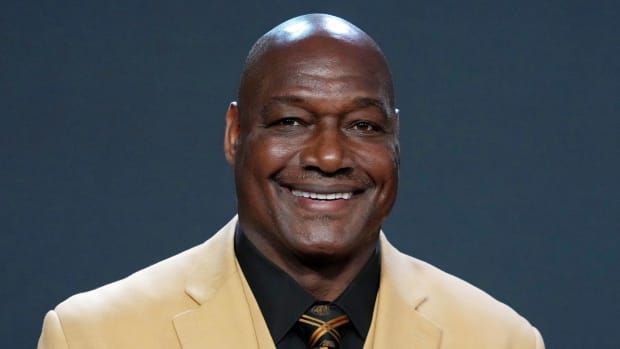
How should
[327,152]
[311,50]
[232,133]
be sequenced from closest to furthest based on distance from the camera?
[327,152] → [311,50] → [232,133]

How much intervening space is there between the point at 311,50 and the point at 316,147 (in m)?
0.25

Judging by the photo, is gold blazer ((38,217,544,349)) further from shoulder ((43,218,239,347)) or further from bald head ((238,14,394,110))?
bald head ((238,14,394,110))

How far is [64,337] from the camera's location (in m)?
Result: 3.86

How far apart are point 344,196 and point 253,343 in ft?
1.34

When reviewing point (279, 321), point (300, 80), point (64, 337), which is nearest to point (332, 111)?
point (300, 80)

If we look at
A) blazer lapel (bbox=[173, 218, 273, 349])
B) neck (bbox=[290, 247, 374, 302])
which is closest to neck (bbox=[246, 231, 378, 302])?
neck (bbox=[290, 247, 374, 302])

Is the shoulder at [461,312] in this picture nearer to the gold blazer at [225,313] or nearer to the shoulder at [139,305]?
the gold blazer at [225,313]

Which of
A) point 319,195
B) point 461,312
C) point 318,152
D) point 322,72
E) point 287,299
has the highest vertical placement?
point 322,72

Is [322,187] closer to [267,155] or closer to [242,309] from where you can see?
[267,155]

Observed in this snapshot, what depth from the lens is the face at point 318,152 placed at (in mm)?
3846

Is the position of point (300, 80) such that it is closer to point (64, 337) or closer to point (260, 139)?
point (260, 139)

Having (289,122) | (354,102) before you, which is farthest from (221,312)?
(354,102)

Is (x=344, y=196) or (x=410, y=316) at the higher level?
(x=344, y=196)

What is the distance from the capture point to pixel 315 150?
383 centimetres
